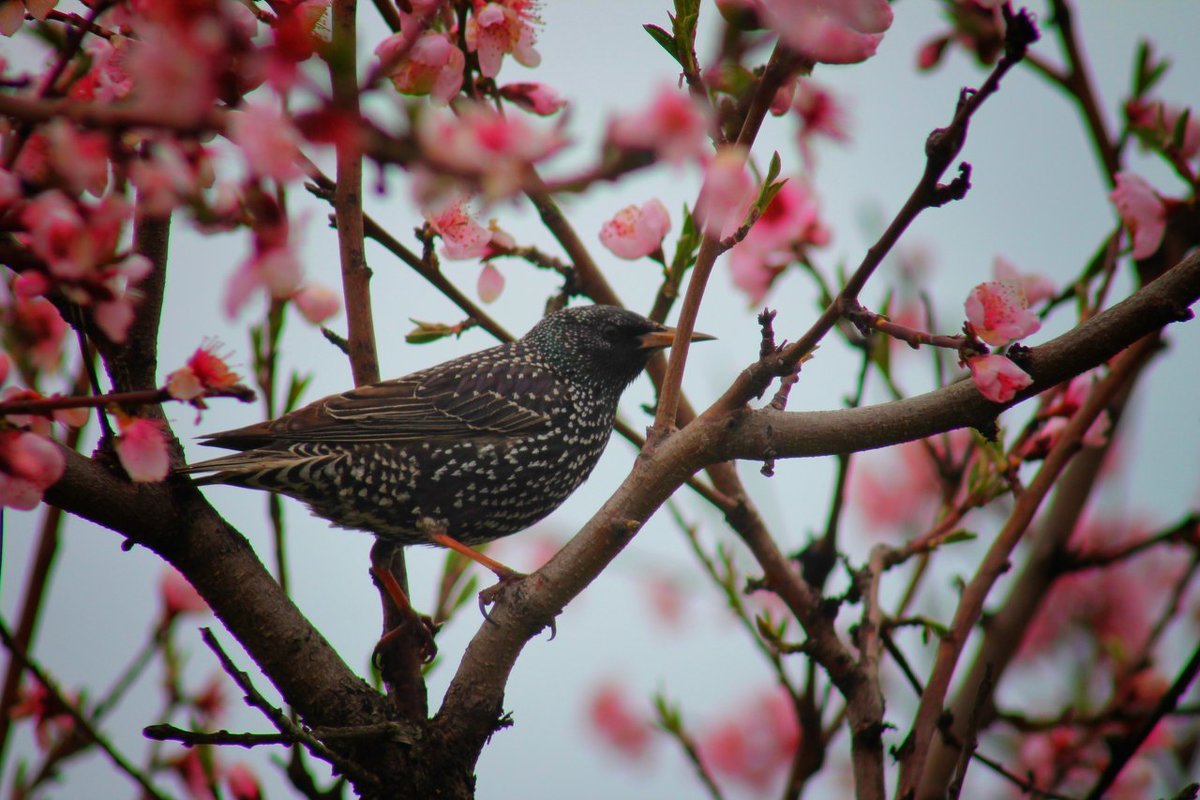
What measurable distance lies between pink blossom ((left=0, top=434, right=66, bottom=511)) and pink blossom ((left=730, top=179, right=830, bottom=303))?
2.10m

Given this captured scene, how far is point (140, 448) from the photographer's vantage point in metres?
1.82

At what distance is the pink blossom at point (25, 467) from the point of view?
157cm

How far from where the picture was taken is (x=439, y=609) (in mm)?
3139

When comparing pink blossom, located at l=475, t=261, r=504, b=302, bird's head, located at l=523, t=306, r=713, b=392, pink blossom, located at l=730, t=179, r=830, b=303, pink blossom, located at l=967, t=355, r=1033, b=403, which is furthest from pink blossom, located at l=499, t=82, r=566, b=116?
pink blossom, located at l=967, t=355, r=1033, b=403

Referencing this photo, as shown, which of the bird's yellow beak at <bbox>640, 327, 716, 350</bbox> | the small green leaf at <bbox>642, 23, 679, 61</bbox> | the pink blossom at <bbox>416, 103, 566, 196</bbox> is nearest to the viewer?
the pink blossom at <bbox>416, 103, 566, 196</bbox>

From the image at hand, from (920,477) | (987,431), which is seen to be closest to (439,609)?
(987,431)

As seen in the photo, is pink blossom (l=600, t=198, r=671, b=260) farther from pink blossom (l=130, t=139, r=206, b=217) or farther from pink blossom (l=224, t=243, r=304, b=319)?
pink blossom (l=130, t=139, r=206, b=217)

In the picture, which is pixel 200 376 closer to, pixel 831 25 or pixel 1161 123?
pixel 831 25

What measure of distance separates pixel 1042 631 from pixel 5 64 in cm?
437

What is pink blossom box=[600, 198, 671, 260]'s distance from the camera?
2.88 metres

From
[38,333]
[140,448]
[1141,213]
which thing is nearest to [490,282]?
[38,333]

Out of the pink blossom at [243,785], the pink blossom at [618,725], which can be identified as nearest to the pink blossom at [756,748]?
the pink blossom at [618,725]

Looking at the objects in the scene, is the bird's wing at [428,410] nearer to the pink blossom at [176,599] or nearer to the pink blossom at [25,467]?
the pink blossom at [176,599]

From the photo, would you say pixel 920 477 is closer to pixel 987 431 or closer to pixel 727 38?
pixel 987 431
